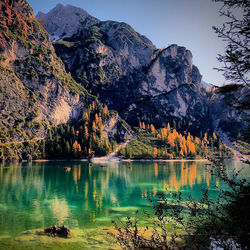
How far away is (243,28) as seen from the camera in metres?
7.36

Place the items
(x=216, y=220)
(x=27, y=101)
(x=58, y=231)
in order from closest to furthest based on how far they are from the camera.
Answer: (x=216, y=220)
(x=58, y=231)
(x=27, y=101)

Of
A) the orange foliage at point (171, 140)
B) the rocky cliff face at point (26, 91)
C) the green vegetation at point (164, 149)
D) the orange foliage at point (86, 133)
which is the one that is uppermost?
the rocky cliff face at point (26, 91)

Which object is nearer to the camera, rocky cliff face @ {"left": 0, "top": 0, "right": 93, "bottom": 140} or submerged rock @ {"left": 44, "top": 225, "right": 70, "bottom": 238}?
submerged rock @ {"left": 44, "top": 225, "right": 70, "bottom": 238}

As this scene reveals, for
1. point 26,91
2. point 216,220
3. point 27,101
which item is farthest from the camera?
point 26,91

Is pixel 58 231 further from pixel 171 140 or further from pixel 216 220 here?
pixel 171 140

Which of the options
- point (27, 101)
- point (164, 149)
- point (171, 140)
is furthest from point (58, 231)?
point (171, 140)

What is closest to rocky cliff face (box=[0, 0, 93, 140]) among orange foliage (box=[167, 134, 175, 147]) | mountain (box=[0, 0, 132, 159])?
mountain (box=[0, 0, 132, 159])

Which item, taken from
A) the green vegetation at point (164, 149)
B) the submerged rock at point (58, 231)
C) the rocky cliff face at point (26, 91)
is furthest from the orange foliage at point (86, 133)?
the submerged rock at point (58, 231)

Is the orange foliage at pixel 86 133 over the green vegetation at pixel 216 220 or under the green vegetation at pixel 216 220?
over

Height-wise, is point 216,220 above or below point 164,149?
above

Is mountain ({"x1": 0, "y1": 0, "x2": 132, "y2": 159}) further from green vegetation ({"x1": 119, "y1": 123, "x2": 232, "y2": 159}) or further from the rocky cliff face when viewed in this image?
green vegetation ({"x1": 119, "y1": 123, "x2": 232, "y2": 159})

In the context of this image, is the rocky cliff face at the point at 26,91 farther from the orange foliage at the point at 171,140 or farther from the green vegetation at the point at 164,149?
the orange foliage at the point at 171,140

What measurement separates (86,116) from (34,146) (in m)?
59.2

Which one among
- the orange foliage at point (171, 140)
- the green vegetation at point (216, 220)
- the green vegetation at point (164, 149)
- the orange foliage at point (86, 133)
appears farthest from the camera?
the orange foliage at point (171, 140)
